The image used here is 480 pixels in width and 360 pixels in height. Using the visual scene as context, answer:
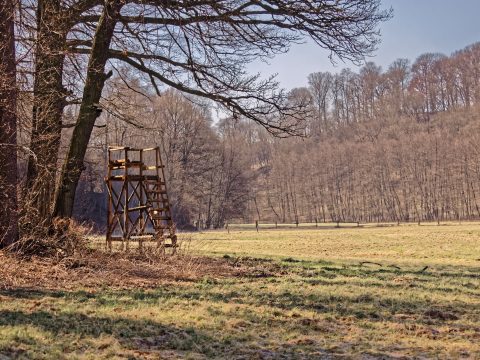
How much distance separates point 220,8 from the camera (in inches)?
458

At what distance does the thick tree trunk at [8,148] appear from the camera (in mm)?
8734

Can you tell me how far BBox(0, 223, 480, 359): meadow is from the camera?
4.94 m

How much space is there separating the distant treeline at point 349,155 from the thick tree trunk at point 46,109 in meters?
26.3

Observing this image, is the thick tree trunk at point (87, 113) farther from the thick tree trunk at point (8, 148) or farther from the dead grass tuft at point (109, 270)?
the thick tree trunk at point (8, 148)

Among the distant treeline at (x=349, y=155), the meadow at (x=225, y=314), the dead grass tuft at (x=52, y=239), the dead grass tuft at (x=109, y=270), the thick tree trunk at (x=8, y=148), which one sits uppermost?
the distant treeline at (x=349, y=155)

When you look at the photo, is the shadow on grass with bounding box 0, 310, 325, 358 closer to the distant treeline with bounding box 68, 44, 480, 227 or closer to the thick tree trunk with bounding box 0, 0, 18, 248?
the thick tree trunk with bounding box 0, 0, 18, 248

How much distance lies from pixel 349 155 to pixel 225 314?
8709 cm

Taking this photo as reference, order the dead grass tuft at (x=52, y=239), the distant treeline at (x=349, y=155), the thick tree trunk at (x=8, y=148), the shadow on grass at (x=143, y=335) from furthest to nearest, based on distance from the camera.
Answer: the distant treeline at (x=349, y=155), the dead grass tuft at (x=52, y=239), the thick tree trunk at (x=8, y=148), the shadow on grass at (x=143, y=335)

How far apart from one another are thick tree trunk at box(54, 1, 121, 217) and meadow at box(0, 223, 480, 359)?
2031mm

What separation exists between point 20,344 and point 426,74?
407ft

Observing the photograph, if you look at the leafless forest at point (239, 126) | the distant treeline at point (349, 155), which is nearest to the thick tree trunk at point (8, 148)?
the leafless forest at point (239, 126)

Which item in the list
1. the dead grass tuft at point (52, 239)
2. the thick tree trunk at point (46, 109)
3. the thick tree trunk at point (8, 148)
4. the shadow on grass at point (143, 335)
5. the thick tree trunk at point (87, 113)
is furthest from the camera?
the thick tree trunk at point (87, 113)

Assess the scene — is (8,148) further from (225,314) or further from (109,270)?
(225,314)

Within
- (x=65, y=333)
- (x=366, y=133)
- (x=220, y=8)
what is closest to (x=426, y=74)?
(x=366, y=133)
